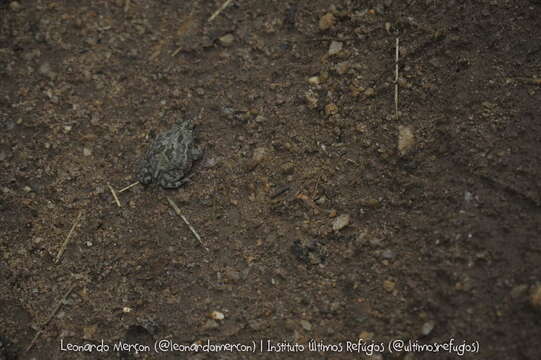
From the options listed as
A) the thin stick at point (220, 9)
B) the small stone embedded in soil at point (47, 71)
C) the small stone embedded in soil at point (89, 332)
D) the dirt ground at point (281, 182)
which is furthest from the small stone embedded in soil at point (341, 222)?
the small stone embedded in soil at point (47, 71)

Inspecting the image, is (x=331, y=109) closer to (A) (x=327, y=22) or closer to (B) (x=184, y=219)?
(A) (x=327, y=22)

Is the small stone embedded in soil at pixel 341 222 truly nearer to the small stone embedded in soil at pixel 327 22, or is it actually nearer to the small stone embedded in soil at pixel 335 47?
the small stone embedded in soil at pixel 335 47

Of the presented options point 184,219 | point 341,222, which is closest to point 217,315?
point 184,219

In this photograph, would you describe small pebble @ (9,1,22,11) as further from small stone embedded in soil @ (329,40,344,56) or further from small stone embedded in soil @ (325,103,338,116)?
small stone embedded in soil @ (325,103,338,116)

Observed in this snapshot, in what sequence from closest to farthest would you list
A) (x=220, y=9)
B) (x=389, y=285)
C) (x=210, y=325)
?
(x=389, y=285), (x=210, y=325), (x=220, y=9)

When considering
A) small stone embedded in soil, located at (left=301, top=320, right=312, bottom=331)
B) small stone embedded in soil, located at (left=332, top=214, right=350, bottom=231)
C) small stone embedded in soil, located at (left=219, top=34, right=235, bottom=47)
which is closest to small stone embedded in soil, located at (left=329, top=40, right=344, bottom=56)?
small stone embedded in soil, located at (left=219, top=34, right=235, bottom=47)

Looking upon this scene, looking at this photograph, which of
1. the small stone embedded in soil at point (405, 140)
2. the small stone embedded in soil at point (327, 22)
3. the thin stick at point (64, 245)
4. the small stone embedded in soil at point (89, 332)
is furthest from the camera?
the small stone embedded in soil at point (327, 22)

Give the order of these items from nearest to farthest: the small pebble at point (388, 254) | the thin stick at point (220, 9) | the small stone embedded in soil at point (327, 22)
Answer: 1. the small pebble at point (388, 254)
2. the small stone embedded in soil at point (327, 22)
3. the thin stick at point (220, 9)
